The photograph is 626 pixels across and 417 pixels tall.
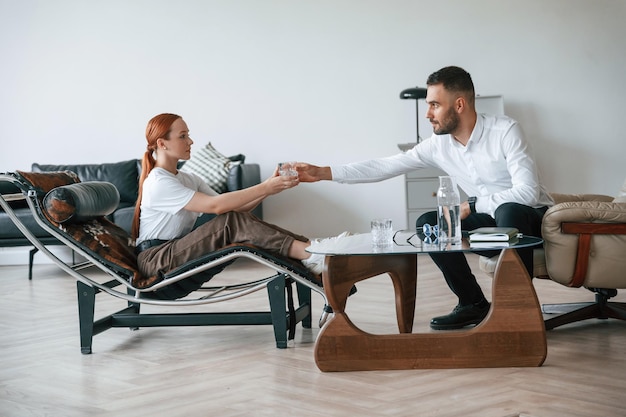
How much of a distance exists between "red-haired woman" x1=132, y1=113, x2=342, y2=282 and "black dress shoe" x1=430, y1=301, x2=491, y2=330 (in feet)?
1.99

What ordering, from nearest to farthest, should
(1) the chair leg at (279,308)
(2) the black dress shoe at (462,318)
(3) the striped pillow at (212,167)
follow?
(1) the chair leg at (279,308) < (2) the black dress shoe at (462,318) < (3) the striped pillow at (212,167)

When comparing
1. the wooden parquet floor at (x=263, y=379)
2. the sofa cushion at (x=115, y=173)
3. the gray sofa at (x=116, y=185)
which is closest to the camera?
the wooden parquet floor at (x=263, y=379)

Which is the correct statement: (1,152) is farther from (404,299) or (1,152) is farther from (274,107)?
(404,299)

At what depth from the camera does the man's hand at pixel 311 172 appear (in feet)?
12.5

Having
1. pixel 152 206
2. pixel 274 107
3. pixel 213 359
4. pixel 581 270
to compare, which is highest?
pixel 274 107

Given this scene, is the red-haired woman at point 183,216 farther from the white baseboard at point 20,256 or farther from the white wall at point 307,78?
the white baseboard at point 20,256

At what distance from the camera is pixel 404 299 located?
337cm

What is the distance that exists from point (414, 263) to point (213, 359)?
3.01 feet

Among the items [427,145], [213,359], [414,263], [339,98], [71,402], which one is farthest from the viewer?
[339,98]

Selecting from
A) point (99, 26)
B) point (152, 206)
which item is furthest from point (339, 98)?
point (152, 206)

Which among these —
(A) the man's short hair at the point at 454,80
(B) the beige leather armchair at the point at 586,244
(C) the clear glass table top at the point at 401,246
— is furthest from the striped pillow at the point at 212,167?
(B) the beige leather armchair at the point at 586,244

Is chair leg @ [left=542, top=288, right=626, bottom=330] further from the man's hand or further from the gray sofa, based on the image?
the gray sofa

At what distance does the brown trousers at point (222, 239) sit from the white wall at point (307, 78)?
12.1ft

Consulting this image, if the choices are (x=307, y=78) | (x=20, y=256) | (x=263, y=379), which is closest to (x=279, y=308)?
(x=263, y=379)
